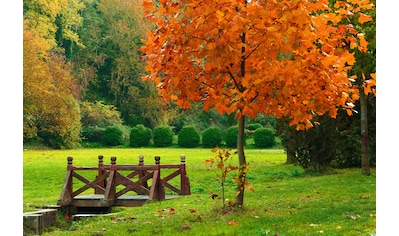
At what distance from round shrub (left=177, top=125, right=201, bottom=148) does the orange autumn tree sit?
29.6 m

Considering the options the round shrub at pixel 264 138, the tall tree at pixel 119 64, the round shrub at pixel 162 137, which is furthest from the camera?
the tall tree at pixel 119 64

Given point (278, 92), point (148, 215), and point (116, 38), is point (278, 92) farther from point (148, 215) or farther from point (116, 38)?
point (116, 38)

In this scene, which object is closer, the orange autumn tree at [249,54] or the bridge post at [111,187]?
the orange autumn tree at [249,54]

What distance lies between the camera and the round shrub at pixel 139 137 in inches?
1591

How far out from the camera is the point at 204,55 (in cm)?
862

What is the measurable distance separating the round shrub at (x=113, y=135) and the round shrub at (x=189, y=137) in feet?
14.9

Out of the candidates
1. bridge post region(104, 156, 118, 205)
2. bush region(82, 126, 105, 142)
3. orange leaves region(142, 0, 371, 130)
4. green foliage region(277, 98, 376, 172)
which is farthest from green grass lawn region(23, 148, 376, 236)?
bush region(82, 126, 105, 142)

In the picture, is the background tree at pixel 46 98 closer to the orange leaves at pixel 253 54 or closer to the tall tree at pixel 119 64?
the tall tree at pixel 119 64

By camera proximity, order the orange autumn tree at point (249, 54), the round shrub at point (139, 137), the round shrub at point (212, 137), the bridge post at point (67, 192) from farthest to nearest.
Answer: the round shrub at point (139, 137)
the round shrub at point (212, 137)
the bridge post at point (67, 192)
the orange autumn tree at point (249, 54)

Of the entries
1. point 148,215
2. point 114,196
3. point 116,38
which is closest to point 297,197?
point 148,215

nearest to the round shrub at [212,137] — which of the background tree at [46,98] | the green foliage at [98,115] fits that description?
the green foliage at [98,115]

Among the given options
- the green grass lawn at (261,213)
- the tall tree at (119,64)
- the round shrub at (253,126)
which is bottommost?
the green grass lawn at (261,213)

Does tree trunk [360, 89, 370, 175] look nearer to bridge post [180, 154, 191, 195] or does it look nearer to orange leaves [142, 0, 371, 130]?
bridge post [180, 154, 191, 195]

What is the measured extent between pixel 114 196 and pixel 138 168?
96cm
